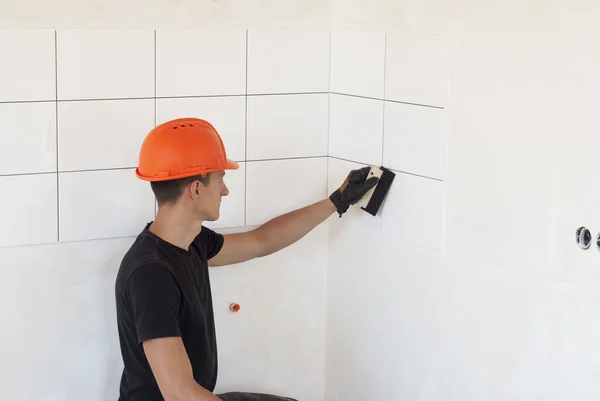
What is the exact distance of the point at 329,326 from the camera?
3029mm

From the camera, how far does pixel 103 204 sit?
256cm

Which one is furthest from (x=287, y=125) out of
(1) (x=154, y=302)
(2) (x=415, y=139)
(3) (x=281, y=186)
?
(1) (x=154, y=302)

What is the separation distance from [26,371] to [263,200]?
2.88ft

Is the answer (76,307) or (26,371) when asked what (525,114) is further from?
(26,371)

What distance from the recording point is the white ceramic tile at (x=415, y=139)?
246cm

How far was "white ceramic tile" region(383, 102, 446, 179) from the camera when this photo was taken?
2465mm

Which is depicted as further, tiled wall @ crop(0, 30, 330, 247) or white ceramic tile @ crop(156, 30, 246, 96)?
white ceramic tile @ crop(156, 30, 246, 96)

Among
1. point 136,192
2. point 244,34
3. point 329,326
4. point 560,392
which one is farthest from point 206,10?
point 560,392

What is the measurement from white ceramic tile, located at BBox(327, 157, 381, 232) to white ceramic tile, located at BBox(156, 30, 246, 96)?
410 millimetres

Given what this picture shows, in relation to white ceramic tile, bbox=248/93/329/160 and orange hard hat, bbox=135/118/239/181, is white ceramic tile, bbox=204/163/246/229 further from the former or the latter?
orange hard hat, bbox=135/118/239/181

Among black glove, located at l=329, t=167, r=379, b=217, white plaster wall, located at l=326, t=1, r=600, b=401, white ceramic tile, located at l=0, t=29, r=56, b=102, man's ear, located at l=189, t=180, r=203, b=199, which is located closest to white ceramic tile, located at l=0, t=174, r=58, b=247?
white ceramic tile, located at l=0, t=29, r=56, b=102

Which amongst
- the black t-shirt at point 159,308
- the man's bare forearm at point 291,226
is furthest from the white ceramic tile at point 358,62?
the black t-shirt at point 159,308

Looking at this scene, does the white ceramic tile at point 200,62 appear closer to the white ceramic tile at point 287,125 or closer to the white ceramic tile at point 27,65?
the white ceramic tile at point 287,125

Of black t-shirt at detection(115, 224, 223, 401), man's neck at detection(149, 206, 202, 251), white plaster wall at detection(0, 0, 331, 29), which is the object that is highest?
white plaster wall at detection(0, 0, 331, 29)
